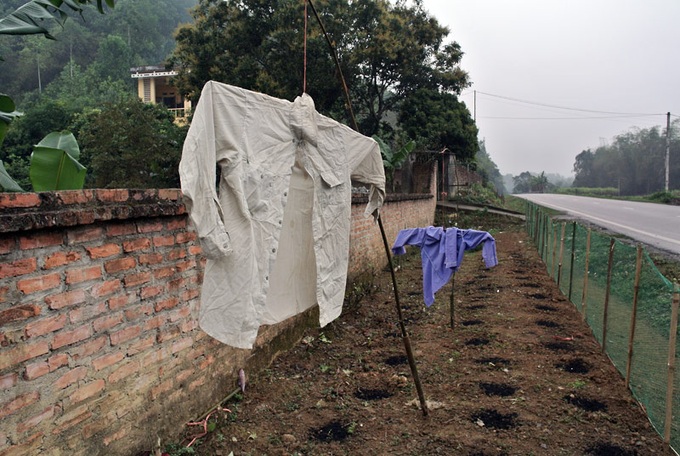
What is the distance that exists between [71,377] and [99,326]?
0.28 metres

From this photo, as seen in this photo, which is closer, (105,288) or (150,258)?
(105,288)

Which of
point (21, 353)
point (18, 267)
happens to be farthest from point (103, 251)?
point (21, 353)

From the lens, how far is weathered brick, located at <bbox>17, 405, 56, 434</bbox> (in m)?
1.93

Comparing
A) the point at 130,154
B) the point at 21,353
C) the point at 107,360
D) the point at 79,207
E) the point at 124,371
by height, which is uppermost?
the point at 130,154

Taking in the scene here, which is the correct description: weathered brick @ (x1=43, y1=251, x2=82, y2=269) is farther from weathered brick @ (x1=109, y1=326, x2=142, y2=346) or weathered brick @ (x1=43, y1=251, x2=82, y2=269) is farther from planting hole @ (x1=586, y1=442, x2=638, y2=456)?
planting hole @ (x1=586, y1=442, x2=638, y2=456)

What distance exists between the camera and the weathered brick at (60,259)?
2088 millimetres

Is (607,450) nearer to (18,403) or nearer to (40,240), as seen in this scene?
(18,403)

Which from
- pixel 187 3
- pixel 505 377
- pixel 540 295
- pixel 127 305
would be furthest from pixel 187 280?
pixel 187 3

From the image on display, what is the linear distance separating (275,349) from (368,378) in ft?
3.11

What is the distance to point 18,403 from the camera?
1.92 metres

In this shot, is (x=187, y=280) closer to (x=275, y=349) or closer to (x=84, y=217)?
(x=84, y=217)

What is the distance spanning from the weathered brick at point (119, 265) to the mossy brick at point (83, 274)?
6 centimetres

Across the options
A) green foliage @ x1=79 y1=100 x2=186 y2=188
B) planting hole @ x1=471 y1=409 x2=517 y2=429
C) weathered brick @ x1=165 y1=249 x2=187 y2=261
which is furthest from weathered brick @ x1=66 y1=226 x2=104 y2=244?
green foliage @ x1=79 y1=100 x2=186 y2=188

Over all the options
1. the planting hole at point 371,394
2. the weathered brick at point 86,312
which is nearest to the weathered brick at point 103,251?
the weathered brick at point 86,312
